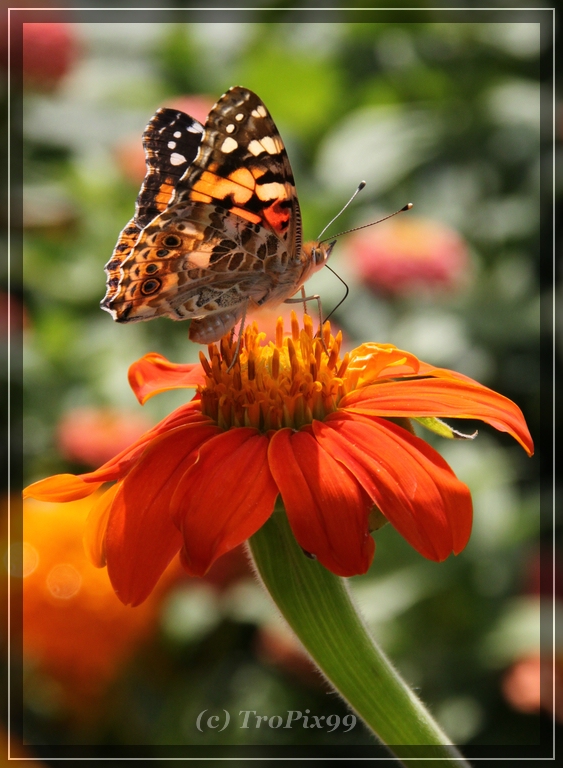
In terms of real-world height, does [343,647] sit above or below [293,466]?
below

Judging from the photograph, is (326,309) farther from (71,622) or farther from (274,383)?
(274,383)

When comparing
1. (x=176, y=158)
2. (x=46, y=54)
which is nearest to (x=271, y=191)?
(x=176, y=158)

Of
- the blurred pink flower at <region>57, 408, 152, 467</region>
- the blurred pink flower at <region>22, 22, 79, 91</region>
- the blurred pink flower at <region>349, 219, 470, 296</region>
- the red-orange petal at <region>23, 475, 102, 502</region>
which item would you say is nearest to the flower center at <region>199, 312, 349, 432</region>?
the red-orange petal at <region>23, 475, 102, 502</region>

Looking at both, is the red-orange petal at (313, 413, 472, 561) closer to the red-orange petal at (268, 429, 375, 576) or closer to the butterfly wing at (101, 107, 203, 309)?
the red-orange petal at (268, 429, 375, 576)

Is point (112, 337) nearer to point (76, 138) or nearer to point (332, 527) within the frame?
point (76, 138)

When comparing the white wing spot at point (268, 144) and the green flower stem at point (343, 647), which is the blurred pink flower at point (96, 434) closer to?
the white wing spot at point (268, 144)

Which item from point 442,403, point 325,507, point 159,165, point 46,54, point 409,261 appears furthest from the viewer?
point 46,54

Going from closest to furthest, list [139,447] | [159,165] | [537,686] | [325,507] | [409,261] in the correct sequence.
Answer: [325,507] → [139,447] → [159,165] → [537,686] → [409,261]
